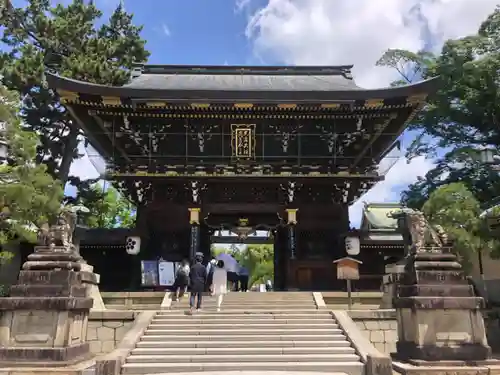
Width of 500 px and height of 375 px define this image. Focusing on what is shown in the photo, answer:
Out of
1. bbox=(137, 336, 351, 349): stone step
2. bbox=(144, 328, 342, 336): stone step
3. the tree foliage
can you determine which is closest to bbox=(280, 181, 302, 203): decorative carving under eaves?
bbox=(144, 328, 342, 336): stone step

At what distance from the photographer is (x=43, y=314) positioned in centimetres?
1062

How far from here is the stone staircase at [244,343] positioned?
10.1m

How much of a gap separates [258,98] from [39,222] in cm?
946

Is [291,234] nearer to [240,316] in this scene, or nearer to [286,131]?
[286,131]

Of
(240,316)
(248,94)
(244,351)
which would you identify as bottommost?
(244,351)

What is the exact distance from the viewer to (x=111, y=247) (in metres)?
21.4

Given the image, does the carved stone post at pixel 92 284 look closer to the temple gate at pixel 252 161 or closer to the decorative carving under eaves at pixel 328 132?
the temple gate at pixel 252 161

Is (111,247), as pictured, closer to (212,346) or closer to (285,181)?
(285,181)

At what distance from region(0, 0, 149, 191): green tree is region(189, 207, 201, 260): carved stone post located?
10293 mm

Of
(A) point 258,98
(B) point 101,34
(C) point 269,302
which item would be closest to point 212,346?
(C) point 269,302

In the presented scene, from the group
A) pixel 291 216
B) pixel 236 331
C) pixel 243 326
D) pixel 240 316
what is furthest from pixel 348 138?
pixel 236 331

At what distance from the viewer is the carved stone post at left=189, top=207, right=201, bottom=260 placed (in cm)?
1939

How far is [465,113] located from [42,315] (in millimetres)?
18857

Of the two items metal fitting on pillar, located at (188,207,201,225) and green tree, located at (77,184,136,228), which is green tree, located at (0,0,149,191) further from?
metal fitting on pillar, located at (188,207,201,225)
